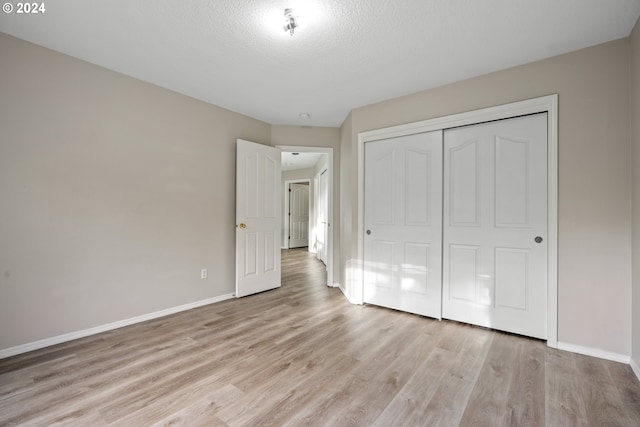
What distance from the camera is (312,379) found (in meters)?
1.94

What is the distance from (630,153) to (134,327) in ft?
14.5

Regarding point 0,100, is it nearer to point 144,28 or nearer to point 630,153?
point 144,28

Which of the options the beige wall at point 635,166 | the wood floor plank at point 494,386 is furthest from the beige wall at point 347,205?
the beige wall at point 635,166

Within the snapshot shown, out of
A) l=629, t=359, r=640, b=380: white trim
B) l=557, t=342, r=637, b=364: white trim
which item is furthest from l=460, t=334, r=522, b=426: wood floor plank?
l=629, t=359, r=640, b=380: white trim

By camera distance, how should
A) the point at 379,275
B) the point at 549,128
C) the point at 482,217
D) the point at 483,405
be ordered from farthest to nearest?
the point at 379,275 < the point at 482,217 < the point at 549,128 < the point at 483,405

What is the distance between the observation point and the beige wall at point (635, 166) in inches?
78.2

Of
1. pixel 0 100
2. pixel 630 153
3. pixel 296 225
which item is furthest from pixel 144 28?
pixel 296 225

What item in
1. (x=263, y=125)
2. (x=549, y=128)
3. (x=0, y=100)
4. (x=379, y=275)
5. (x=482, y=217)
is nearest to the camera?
(x=0, y=100)

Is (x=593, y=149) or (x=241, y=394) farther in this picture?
(x=593, y=149)

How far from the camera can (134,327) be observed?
9.17 feet

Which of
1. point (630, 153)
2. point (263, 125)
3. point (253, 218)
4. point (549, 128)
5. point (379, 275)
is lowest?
point (379, 275)

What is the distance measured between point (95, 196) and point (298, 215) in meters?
6.61

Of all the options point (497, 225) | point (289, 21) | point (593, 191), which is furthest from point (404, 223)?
point (289, 21)

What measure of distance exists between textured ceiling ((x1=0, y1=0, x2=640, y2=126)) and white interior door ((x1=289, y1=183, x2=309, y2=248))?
19.6 ft
